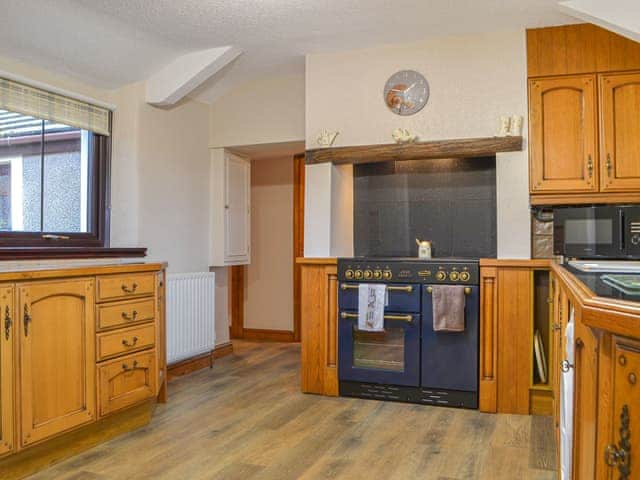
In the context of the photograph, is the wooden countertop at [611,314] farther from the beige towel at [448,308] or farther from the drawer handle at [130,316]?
the drawer handle at [130,316]

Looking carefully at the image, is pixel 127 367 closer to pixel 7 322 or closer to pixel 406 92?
pixel 7 322

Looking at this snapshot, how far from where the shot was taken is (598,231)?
3.00m

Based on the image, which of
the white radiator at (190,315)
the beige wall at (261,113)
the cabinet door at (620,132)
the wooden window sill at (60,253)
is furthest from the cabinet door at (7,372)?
the cabinet door at (620,132)

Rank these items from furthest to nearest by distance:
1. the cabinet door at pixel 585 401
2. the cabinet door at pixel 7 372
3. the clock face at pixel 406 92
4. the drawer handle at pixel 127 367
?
the clock face at pixel 406 92 → the drawer handle at pixel 127 367 → the cabinet door at pixel 7 372 → the cabinet door at pixel 585 401

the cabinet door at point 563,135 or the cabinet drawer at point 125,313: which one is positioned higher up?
the cabinet door at point 563,135

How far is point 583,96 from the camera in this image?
3227 mm

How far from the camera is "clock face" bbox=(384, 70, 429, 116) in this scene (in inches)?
139

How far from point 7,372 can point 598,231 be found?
297 cm

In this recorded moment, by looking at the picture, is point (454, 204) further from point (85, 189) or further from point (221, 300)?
point (85, 189)

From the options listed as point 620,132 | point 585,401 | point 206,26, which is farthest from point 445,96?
point 585,401

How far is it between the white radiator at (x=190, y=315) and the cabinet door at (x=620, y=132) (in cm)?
292

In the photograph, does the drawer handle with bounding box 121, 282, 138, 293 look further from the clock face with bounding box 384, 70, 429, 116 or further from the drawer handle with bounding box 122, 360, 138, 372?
the clock face with bounding box 384, 70, 429, 116

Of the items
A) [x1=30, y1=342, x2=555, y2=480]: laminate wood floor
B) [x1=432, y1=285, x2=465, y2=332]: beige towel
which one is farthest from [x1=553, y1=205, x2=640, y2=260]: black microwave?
[x1=30, y1=342, x2=555, y2=480]: laminate wood floor

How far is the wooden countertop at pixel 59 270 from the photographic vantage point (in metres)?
2.17
